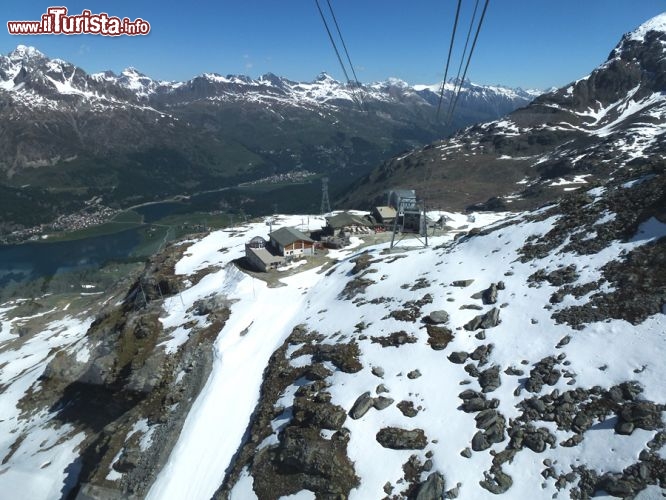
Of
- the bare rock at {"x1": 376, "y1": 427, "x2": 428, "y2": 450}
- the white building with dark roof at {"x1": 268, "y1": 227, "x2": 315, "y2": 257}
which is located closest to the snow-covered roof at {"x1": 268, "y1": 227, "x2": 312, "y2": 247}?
the white building with dark roof at {"x1": 268, "y1": 227, "x2": 315, "y2": 257}

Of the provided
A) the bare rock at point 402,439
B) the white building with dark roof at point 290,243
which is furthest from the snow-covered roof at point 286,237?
the bare rock at point 402,439

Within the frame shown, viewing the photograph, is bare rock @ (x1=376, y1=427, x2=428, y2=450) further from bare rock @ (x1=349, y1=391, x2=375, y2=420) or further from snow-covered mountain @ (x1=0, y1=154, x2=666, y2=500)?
bare rock @ (x1=349, y1=391, x2=375, y2=420)

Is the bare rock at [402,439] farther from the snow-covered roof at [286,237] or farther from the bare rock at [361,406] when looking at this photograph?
the snow-covered roof at [286,237]

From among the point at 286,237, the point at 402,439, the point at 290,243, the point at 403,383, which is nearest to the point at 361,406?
the point at 403,383

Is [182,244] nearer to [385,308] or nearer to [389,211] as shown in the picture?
[389,211]

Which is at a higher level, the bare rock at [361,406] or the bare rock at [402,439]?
the bare rock at [361,406]

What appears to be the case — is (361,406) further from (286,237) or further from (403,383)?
(286,237)

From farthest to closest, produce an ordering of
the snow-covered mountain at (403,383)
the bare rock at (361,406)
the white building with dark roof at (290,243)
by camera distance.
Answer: the white building with dark roof at (290,243) → the bare rock at (361,406) → the snow-covered mountain at (403,383)

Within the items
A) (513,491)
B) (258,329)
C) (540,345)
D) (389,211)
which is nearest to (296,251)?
(258,329)
